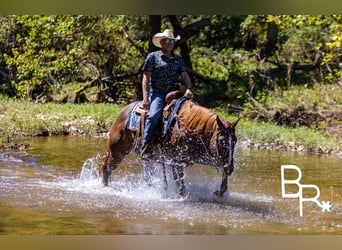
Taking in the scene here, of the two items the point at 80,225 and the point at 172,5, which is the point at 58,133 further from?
the point at 80,225

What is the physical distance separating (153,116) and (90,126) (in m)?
1.80

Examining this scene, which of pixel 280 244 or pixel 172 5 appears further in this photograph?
pixel 172 5

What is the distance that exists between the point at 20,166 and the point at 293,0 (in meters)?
2.79

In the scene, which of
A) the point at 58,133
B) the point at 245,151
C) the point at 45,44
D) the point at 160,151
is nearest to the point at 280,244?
the point at 160,151

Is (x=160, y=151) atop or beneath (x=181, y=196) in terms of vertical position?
atop

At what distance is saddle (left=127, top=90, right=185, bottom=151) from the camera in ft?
17.0

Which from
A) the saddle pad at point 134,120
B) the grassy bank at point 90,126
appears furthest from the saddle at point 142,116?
the grassy bank at point 90,126

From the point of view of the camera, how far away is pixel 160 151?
528 cm

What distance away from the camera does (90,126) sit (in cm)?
687

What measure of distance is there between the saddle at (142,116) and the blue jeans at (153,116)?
0.04 meters

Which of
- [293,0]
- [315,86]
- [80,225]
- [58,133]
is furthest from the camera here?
[315,86]

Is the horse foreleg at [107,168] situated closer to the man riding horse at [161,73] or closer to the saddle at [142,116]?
the saddle at [142,116]

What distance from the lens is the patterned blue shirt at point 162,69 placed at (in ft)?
17.5

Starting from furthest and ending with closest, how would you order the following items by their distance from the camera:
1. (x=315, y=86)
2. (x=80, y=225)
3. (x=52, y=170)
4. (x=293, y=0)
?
(x=315, y=86) → (x=293, y=0) → (x=52, y=170) → (x=80, y=225)
